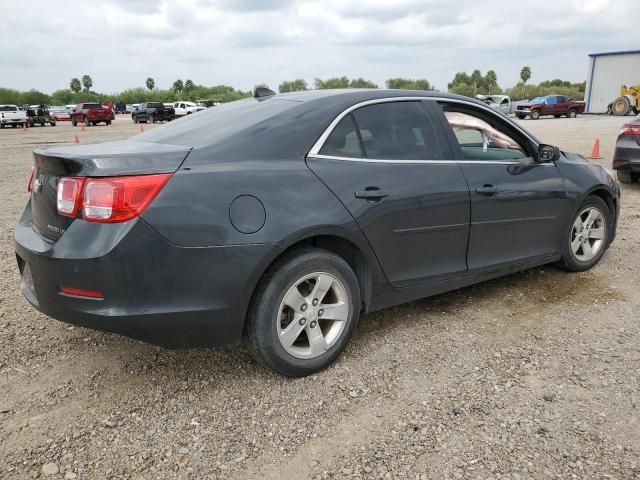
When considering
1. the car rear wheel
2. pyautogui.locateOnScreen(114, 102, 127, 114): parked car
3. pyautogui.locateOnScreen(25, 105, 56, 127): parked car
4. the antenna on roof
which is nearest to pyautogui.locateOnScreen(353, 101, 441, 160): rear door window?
the antenna on roof

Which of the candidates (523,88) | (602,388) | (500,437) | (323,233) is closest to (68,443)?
(323,233)

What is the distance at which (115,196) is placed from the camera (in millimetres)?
2523

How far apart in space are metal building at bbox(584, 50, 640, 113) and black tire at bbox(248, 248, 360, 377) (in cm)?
4522

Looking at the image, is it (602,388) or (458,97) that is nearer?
(602,388)

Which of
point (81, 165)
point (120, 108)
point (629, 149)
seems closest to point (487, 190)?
point (81, 165)

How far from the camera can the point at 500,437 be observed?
2561mm

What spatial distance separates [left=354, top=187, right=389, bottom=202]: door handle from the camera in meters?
3.12

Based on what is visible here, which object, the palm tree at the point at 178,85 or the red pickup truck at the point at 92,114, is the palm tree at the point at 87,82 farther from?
the red pickup truck at the point at 92,114

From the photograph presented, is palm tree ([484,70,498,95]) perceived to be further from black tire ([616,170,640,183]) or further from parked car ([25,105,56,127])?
black tire ([616,170,640,183])

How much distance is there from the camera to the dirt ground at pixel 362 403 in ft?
7.90

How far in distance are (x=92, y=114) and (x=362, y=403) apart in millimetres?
38667

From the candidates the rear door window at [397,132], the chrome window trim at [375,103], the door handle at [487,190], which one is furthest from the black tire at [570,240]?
the rear door window at [397,132]

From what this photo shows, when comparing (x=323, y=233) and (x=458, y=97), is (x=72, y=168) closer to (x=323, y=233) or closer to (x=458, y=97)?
(x=323, y=233)

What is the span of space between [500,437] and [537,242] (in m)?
2.09
